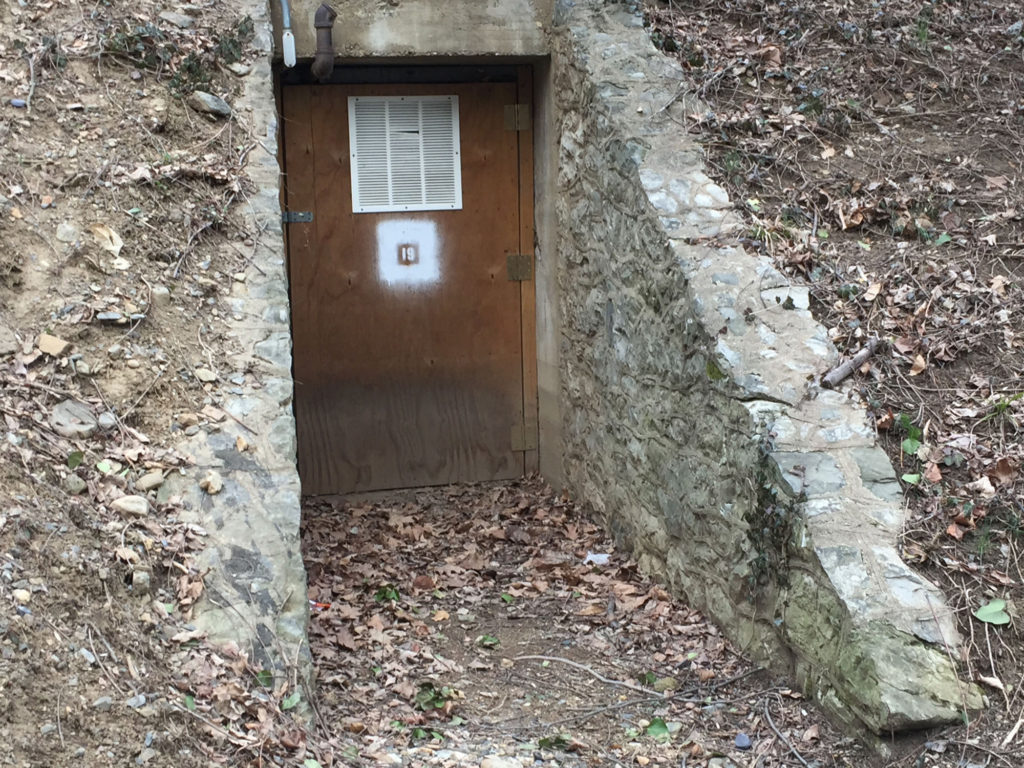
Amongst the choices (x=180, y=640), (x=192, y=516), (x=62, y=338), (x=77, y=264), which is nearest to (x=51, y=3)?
(x=77, y=264)

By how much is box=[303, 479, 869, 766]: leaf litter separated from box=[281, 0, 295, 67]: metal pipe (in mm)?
2738

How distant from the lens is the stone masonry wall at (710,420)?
362 cm

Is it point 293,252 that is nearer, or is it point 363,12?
point 363,12

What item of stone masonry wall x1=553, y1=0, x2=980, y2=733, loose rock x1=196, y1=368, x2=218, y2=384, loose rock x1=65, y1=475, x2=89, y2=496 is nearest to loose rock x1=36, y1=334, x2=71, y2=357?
loose rock x1=196, y1=368, x2=218, y2=384

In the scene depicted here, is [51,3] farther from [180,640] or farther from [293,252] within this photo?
[180,640]

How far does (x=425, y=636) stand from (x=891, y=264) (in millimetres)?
2812

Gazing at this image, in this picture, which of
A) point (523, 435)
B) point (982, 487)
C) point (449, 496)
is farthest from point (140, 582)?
point (523, 435)

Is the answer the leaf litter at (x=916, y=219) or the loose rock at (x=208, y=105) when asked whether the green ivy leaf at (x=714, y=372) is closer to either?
the leaf litter at (x=916, y=219)

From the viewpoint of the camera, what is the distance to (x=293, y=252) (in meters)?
6.56

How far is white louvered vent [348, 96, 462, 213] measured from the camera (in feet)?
21.7

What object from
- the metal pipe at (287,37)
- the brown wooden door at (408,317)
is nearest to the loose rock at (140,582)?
the brown wooden door at (408,317)

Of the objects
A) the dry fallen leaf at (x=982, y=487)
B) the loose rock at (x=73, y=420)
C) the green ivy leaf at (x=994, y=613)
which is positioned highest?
the loose rock at (x=73, y=420)

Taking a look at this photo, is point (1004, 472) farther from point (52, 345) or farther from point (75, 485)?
point (52, 345)

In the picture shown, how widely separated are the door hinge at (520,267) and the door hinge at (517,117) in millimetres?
827
